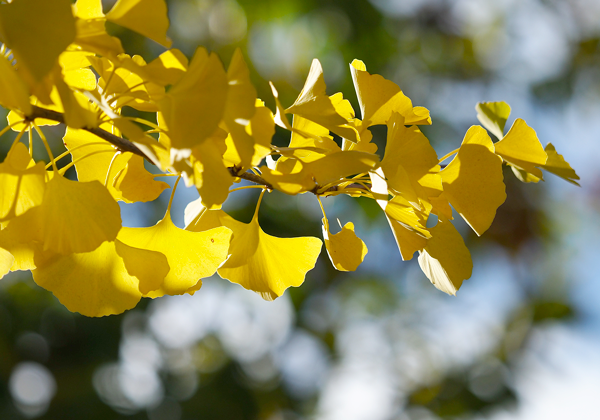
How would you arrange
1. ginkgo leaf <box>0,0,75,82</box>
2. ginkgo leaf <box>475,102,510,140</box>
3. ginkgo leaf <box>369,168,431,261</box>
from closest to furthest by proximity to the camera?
ginkgo leaf <box>0,0,75,82</box>
ginkgo leaf <box>369,168,431,261</box>
ginkgo leaf <box>475,102,510,140</box>

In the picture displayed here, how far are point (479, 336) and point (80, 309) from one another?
303 centimetres

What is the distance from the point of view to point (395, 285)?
2732 millimetres

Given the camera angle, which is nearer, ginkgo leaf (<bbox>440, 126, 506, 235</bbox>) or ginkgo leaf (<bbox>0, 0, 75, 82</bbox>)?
ginkgo leaf (<bbox>0, 0, 75, 82</bbox>)

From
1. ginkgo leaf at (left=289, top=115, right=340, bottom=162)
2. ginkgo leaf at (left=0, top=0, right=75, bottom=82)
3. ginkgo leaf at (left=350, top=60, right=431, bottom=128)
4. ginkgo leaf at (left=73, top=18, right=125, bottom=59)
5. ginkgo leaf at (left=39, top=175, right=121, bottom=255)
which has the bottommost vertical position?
ginkgo leaf at (left=39, top=175, right=121, bottom=255)

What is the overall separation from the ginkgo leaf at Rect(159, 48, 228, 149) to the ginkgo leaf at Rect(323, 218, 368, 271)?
152mm

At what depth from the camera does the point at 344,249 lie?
0.31 meters

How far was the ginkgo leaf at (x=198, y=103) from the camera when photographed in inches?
7.2

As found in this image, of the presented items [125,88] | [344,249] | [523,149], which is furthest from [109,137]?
[523,149]

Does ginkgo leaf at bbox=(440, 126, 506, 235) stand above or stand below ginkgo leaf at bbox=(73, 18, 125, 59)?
below

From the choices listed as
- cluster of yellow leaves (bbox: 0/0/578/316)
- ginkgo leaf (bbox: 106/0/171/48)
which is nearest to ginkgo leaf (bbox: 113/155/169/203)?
cluster of yellow leaves (bbox: 0/0/578/316)

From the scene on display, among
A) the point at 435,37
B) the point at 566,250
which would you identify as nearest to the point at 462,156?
the point at 435,37

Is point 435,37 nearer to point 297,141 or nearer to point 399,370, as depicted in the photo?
point 399,370

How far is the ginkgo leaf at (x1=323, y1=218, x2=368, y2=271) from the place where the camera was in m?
0.31

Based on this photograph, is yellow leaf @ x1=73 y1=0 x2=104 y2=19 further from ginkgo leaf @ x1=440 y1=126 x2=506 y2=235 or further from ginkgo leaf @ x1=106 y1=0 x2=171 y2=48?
ginkgo leaf @ x1=440 y1=126 x2=506 y2=235
